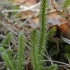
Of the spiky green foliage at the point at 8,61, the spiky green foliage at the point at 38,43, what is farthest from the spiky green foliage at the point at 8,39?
the spiky green foliage at the point at 38,43

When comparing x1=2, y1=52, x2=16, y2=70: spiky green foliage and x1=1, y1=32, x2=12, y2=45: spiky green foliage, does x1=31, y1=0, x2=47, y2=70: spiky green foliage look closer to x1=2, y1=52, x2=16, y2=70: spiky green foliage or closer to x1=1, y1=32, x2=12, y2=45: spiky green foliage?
x1=2, y1=52, x2=16, y2=70: spiky green foliage

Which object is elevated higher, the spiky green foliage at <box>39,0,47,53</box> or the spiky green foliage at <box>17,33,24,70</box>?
the spiky green foliage at <box>39,0,47,53</box>

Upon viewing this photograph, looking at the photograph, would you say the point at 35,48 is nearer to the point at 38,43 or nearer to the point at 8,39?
the point at 38,43

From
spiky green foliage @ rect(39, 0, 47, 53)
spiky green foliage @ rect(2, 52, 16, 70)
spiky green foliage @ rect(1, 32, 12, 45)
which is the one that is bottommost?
spiky green foliage @ rect(2, 52, 16, 70)

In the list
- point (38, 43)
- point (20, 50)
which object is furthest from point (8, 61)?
point (38, 43)

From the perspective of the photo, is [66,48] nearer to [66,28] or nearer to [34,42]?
[66,28]

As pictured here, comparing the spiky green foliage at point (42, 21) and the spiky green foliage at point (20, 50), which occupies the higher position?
the spiky green foliage at point (42, 21)

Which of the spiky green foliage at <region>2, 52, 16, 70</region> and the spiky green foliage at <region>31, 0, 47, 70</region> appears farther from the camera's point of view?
the spiky green foliage at <region>2, 52, 16, 70</region>

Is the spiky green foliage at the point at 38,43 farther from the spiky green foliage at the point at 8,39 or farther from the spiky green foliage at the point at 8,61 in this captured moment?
the spiky green foliage at the point at 8,39

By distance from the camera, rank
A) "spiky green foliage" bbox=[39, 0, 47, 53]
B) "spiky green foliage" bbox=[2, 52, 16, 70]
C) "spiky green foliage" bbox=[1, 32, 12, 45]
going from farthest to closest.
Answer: "spiky green foliage" bbox=[1, 32, 12, 45]
"spiky green foliage" bbox=[2, 52, 16, 70]
"spiky green foliage" bbox=[39, 0, 47, 53]

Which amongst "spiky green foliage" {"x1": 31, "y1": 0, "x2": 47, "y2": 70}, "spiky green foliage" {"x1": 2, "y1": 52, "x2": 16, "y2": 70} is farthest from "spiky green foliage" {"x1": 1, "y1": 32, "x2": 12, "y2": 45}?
"spiky green foliage" {"x1": 31, "y1": 0, "x2": 47, "y2": 70}

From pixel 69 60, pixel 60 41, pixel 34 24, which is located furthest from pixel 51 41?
pixel 34 24
